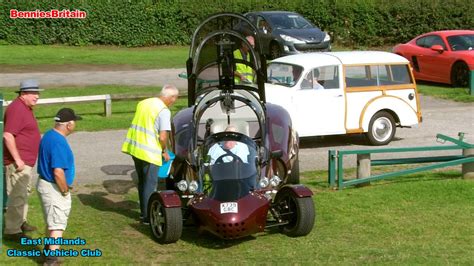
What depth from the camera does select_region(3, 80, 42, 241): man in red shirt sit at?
30.9ft

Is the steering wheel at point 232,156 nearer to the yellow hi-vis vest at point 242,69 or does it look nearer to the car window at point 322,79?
the yellow hi-vis vest at point 242,69

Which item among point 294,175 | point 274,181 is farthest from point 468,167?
Result: point 274,181

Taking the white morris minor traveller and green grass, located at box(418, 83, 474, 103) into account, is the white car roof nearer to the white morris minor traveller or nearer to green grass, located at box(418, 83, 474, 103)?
Answer: the white morris minor traveller

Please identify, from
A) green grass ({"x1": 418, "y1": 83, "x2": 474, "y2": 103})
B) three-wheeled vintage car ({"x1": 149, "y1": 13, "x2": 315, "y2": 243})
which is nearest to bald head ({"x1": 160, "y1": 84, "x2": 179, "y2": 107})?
three-wheeled vintage car ({"x1": 149, "y1": 13, "x2": 315, "y2": 243})

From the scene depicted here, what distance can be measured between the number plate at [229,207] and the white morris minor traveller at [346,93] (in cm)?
632

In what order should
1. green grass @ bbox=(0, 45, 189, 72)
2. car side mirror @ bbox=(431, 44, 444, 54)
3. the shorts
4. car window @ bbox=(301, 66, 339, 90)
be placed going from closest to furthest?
the shorts → car window @ bbox=(301, 66, 339, 90) → car side mirror @ bbox=(431, 44, 444, 54) → green grass @ bbox=(0, 45, 189, 72)

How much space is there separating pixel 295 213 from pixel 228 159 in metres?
1.01

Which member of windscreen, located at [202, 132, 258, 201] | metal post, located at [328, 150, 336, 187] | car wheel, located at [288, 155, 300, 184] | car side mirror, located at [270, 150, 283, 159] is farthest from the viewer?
car wheel, located at [288, 155, 300, 184]

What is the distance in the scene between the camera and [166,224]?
31.1 ft

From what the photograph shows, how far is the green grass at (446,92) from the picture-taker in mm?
22000

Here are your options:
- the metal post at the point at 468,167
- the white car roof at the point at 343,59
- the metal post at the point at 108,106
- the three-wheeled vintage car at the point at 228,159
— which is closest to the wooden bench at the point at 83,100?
the metal post at the point at 108,106

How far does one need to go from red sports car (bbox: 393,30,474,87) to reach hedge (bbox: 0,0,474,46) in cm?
1195

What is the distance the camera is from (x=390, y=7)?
37.1 metres

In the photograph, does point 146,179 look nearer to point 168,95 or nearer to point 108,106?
point 168,95
